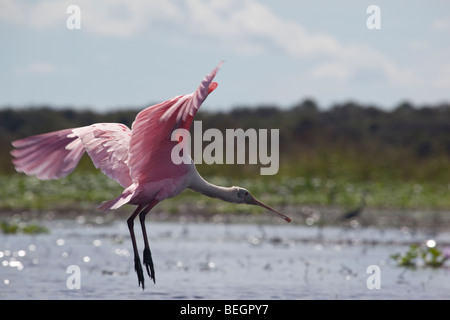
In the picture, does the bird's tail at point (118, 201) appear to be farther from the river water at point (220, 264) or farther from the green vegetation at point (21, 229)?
the green vegetation at point (21, 229)

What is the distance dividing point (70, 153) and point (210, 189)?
4.23ft

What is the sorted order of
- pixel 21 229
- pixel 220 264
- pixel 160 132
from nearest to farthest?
pixel 160 132 < pixel 220 264 < pixel 21 229

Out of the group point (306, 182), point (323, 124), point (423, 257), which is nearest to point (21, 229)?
point (423, 257)

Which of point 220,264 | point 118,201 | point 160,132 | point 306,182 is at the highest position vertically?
point 160,132

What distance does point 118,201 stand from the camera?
736 cm

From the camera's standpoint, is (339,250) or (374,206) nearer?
(339,250)

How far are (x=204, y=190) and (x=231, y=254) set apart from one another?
18.1ft

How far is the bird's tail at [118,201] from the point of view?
23.9 feet

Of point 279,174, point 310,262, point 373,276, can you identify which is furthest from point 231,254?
point 279,174

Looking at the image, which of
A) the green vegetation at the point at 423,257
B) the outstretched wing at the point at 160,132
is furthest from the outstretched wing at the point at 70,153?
the green vegetation at the point at 423,257

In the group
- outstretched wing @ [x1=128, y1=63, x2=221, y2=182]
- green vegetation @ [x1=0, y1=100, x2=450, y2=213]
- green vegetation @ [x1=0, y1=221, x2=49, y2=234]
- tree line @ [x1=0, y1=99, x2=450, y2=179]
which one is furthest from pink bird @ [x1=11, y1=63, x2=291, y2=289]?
tree line @ [x1=0, y1=99, x2=450, y2=179]

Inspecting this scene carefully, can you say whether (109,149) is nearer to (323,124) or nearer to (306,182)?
(306,182)
